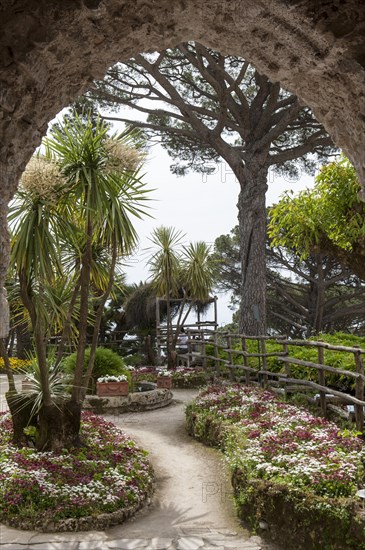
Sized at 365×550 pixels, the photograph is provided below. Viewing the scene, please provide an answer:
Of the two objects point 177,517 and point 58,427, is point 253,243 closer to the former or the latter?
point 58,427

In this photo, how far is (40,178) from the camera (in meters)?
6.34

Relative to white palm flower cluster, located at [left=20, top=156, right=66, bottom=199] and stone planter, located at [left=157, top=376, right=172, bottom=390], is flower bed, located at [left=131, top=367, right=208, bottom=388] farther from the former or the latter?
white palm flower cluster, located at [left=20, top=156, right=66, bottom=199]

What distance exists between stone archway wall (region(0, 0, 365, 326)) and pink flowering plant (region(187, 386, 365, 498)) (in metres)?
3.12

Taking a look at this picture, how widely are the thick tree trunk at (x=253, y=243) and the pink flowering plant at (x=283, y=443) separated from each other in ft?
18.6

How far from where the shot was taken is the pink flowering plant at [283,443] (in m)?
5.00

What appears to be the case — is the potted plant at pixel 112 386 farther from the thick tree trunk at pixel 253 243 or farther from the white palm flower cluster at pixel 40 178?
the white palm flower cluster at pixel 40 178

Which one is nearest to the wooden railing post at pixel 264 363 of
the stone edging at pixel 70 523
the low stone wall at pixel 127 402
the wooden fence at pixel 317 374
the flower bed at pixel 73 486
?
the wooden fence at pixel 317 374

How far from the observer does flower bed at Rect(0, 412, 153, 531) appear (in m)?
5.21

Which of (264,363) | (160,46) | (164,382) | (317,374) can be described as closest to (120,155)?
(160,46)

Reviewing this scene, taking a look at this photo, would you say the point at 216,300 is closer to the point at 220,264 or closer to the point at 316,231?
the point at 220,264

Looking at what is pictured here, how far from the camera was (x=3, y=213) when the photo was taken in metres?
2.83

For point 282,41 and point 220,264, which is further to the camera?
point 220,264

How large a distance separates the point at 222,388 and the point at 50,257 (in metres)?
5.45

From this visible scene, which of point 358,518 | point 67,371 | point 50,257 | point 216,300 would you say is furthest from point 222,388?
point 216,300
